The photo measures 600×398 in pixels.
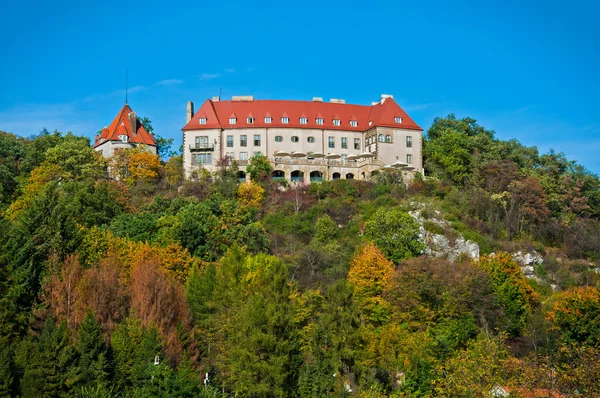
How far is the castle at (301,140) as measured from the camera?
76.8 metres

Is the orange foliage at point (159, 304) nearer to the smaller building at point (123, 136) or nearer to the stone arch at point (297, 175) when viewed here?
the stone arch at point (297, 175)

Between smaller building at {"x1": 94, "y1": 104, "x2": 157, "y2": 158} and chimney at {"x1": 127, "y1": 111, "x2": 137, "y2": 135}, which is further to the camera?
chimney at {"x1": 127, "y1": 111, "x2": 137, "y2": 135}

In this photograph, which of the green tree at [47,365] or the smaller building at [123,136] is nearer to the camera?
the green tree at [47,365]

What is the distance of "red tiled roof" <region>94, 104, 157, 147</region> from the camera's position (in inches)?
3199

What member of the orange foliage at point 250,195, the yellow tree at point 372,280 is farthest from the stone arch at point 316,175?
the yellow tree at point 372,280

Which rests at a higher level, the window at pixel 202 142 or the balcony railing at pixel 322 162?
the window at pixel 202 142

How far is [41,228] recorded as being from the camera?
47.1 m

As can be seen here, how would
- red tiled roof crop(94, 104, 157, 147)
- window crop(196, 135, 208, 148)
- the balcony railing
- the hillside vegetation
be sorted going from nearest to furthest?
the hillside vegetation → the balcony railing → window crop(196, 135, 208, 148) → red tiled roof crop(94, 104, 157, 147)

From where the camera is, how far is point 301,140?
79.9 meters

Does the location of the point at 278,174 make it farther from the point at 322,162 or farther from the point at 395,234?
the point at 395,234

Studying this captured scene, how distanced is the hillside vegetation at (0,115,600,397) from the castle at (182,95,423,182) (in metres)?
3.14

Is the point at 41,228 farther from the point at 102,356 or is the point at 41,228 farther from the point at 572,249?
the point at 572,249

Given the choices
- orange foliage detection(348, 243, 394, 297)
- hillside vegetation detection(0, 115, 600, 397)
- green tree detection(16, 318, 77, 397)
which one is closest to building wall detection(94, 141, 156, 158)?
hillside vegetation detection(0, 115, 600, 397)

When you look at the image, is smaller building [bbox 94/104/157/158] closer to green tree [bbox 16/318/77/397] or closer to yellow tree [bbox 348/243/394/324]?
yellow tree [bbox 348/243/394/324]
